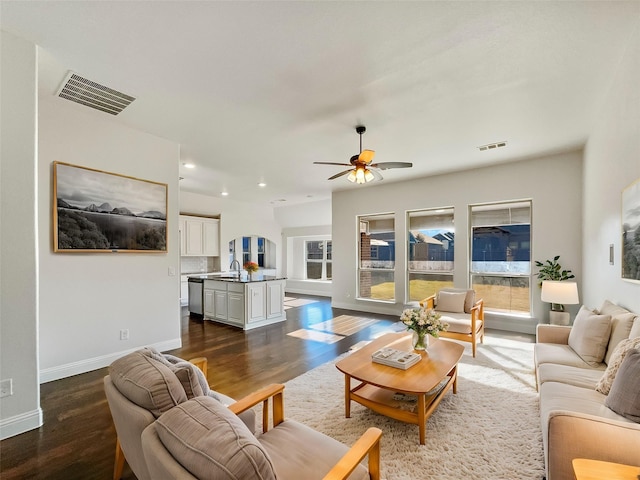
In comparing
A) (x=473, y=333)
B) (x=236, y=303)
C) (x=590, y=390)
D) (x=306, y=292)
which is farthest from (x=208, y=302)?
(x=590, y=390)

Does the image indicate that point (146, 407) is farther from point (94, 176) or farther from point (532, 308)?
point (532, 308)

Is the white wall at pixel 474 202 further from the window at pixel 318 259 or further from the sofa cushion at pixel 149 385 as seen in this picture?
the sofa cushion at pixel 149 385

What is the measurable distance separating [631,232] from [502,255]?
3.21 metres

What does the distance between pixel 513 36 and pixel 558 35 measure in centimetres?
32

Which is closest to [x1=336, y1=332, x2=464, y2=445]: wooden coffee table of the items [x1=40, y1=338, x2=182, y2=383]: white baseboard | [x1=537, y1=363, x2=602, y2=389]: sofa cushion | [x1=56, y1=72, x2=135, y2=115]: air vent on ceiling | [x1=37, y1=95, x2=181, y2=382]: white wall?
[x1=537, y1=363, x2=602, y2=389]: sofa cushion

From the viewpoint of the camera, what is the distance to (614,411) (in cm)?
168

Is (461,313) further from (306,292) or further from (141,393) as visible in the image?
(306,292)

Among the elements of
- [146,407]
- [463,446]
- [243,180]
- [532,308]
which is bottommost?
[463,446]

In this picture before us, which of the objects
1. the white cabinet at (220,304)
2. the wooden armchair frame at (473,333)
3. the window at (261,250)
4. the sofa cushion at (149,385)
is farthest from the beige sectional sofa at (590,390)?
the window at (261,250)

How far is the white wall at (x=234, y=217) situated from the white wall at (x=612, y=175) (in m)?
7.77

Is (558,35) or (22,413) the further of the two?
(22,413)

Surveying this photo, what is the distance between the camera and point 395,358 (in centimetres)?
263

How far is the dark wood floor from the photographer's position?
201cm

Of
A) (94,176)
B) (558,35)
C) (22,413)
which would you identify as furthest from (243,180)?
(558,35)
